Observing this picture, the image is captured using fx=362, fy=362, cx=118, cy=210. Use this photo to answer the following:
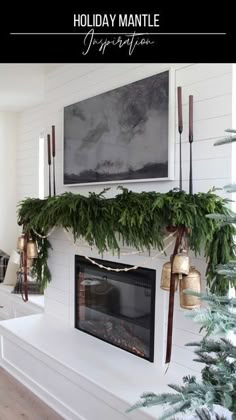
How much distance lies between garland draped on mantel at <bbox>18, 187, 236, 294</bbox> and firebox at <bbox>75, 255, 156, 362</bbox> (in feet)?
0.80

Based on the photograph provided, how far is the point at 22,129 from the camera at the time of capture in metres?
4.92

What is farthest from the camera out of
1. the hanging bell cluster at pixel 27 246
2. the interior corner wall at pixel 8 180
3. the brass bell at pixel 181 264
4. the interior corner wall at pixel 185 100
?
the interior corner wall at pixel 8 180

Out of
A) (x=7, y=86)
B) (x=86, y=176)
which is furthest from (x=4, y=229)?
(x=86, y=176)

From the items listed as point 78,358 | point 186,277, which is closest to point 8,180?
point 78,358

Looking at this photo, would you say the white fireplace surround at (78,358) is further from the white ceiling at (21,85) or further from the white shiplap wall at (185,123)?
the white ceiling at (21,85)

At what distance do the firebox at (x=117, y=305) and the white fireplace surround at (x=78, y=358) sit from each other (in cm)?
5

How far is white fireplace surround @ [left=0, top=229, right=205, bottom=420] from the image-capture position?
2039 millimetres

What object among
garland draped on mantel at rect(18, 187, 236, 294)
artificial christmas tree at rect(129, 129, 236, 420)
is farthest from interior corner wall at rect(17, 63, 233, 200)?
artificial christmas tree at rect(129, 129, 236, 420)

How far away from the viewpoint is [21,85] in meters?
3.75

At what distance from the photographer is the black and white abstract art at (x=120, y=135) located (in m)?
2.21

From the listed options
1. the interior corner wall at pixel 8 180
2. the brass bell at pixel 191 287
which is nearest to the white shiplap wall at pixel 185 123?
the brass bell at pixel 191 287
